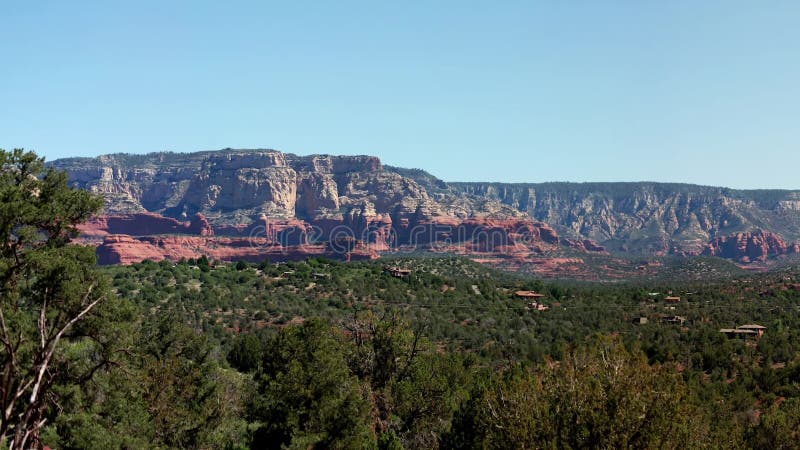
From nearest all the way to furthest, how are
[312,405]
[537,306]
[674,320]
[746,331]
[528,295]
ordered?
[312,405] → [746,331] → [674,320] → [537,306] → [528,295]

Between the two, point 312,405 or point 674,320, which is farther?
point 674,320

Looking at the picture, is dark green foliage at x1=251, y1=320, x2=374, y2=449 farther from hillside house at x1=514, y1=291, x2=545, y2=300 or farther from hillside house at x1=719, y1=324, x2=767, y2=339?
hillside house at x1=514, y1=291, x2=545, y2=300

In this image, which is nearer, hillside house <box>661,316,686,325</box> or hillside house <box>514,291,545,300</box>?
hillside house <box>661,316,686,325</box>

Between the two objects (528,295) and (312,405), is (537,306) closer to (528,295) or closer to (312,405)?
(528,295)

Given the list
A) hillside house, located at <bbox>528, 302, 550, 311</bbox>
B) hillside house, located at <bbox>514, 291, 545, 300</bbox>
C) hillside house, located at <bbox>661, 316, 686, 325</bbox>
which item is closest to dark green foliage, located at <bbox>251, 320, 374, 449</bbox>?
hillside house, located at <bbox>661, 316, 686, 325</bbox>

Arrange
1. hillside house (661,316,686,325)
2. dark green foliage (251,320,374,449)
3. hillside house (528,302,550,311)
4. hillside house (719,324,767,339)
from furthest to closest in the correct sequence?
hillside house (528,302,550,311) → hillside house (661,316,686,325) → hillside house (719,324,767,339) → dark green foliage (251,320,374,449)

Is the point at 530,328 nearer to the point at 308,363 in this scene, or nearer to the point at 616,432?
the point at 308,363

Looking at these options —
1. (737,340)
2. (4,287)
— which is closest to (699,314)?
(737,340)

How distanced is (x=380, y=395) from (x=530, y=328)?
3538 cm

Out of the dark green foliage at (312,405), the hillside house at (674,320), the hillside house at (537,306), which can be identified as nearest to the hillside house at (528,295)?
the hillside house at (537,306)

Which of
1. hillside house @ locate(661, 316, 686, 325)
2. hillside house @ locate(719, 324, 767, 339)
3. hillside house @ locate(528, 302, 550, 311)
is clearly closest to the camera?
hillside house @ locate(719, 324, 767, 339)

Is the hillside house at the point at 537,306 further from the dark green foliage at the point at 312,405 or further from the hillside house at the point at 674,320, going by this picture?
the dark green foliage at the point at 312,405

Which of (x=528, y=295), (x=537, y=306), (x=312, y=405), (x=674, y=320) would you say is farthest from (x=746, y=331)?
(x=312, y=405)

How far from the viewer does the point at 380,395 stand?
4116 cm
